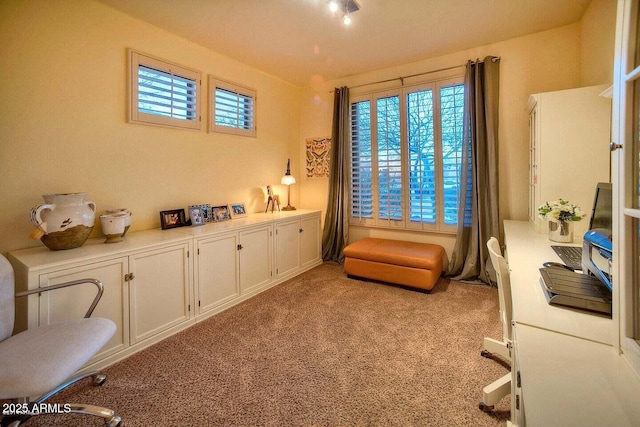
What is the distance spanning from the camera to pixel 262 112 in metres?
3.78

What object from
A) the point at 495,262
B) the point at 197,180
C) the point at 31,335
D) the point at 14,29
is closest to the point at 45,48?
the point at 14,29

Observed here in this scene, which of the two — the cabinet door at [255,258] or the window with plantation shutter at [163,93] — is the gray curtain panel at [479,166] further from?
the window with plantation shutter at [163,93]

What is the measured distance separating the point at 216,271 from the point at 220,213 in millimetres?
788

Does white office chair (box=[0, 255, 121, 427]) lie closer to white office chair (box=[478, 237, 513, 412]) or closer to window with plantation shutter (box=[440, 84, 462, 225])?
white office chair (box=[478, 237, 513, 412])

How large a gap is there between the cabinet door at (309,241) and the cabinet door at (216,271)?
1.11 metres

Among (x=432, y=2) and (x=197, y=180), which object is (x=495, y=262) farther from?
(x=197, y=180)

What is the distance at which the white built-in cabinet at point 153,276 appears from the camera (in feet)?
5.47

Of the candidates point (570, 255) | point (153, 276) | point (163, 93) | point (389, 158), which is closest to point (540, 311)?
point (570, 255)

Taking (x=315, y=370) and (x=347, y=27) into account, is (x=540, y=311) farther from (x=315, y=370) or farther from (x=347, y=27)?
(x=347, y=27)

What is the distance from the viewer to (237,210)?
341 centimetres

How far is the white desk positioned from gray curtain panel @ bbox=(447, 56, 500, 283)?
6.91ft

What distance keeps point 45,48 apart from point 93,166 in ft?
2.78

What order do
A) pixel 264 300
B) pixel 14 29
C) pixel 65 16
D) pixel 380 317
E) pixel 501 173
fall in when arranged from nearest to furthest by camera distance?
pixel 14 29 < pixel 65 16 < pixel 380 317 < pixel 264 300 < pixel 501 173

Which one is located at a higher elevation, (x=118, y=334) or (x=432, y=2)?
(x=432, y=2)
